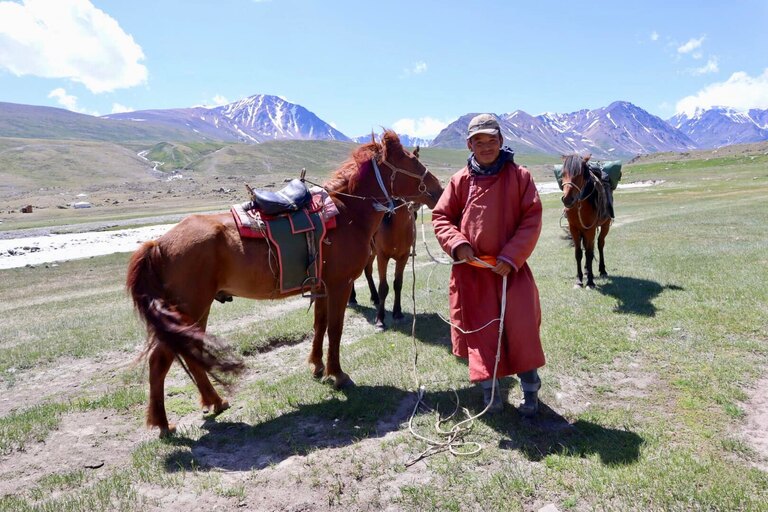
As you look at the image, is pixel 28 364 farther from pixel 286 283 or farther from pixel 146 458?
pixel 286 283

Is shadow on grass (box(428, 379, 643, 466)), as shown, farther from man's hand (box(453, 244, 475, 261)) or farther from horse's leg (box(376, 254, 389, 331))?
horse's leg (box(376, 254, 389, 331))

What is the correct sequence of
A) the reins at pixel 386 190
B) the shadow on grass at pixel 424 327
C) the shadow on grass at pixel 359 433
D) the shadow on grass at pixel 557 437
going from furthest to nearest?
the shadow on grass at pixel 424 327
the reins at pixel 386 190
the shadow on grass at pixel 359 433
the shadow on grass at pixel 557 437

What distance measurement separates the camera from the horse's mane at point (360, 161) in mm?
5527

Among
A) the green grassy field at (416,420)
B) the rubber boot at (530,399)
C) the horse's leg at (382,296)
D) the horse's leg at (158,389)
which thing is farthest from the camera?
the horse's leg at (382,296)

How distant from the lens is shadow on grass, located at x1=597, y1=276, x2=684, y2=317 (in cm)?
710

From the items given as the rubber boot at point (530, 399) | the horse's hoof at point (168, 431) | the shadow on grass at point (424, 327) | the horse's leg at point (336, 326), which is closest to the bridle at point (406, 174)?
the horse's leg at point (336, 326)

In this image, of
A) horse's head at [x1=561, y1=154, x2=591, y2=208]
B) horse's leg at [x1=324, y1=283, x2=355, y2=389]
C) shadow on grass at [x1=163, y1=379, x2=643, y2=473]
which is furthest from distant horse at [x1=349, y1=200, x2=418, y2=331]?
horse's head at [x1=561, y1=154, x2=591, y2=208]

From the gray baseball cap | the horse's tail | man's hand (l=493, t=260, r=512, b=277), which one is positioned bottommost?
the horse's tail

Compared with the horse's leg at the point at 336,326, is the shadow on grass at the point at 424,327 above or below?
below

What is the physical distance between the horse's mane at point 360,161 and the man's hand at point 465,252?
2.02 m

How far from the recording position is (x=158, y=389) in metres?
4.42

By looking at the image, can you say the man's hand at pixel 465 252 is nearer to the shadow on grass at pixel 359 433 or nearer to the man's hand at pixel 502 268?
the man's hand at pixel 502 268

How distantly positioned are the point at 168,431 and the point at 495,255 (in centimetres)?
370

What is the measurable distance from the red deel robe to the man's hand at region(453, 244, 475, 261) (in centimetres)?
5
